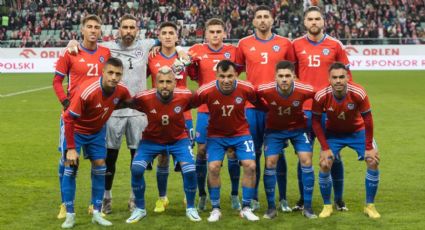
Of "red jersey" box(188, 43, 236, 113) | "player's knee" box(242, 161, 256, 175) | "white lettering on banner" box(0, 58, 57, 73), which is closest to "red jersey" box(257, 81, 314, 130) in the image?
"player's knee" box(242, 161, 256, 175)

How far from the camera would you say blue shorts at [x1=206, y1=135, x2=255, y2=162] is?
784 centimetres

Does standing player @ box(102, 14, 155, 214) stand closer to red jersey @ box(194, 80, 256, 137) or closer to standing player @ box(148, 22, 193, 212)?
standing player @ box(148, 22, 193, 212)

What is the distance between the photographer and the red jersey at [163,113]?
7.82 m

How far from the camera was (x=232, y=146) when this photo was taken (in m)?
7.94

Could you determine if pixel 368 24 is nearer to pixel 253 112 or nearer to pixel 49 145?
pixel 49 145

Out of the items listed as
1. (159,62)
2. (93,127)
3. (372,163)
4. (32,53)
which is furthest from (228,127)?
(32,53)

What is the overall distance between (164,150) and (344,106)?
2.05 m

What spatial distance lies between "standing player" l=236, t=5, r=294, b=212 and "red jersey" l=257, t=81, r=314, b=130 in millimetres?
385

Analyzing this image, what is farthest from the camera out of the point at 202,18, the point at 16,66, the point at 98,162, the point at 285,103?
the point at 202,18

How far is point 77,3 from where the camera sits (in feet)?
129

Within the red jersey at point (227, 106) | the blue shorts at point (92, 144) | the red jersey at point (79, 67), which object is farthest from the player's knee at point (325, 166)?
the red jersey at point (79, 67)

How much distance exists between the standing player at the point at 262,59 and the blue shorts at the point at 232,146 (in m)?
0.50

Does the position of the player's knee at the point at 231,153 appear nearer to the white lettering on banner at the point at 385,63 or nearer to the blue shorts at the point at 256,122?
the blue shorts at the point at 256,122

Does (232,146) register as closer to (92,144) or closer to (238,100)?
(238,100)
